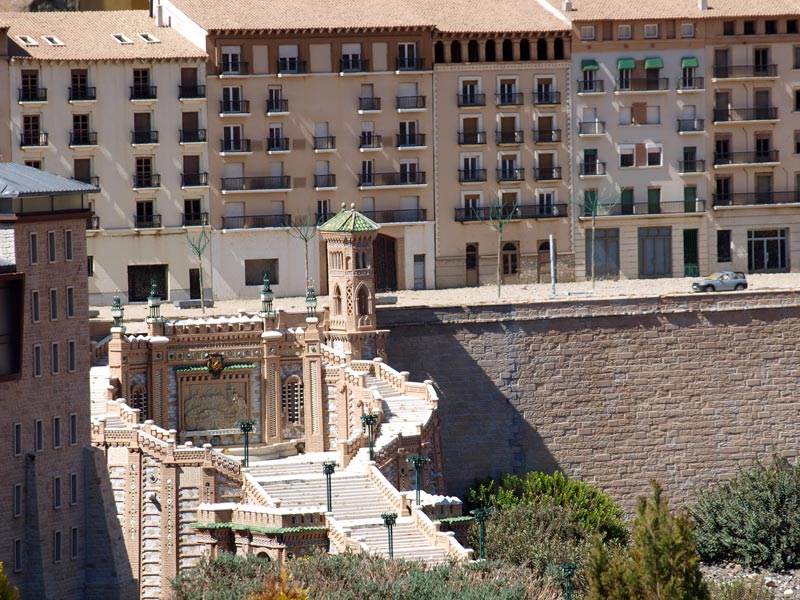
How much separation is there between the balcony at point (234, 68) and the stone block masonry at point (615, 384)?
15.9 meters

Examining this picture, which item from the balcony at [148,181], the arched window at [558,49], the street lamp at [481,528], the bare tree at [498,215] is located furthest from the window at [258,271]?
the street lamp at [481,528]

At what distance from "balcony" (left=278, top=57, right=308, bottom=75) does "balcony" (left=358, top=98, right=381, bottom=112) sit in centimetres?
309

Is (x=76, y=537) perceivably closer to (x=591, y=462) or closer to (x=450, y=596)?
(x=450, y=596)

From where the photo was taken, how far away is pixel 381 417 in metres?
96.3

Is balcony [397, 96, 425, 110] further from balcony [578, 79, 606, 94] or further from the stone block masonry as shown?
the stone block masonry

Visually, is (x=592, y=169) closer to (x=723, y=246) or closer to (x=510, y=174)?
(x=510, y=174)

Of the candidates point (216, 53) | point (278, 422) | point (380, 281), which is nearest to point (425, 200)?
point (380, 281)

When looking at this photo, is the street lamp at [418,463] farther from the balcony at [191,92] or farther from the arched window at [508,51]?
the arched window at [508,51]

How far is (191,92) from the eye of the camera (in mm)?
114312

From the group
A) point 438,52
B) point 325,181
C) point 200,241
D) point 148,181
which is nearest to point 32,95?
point 148,181

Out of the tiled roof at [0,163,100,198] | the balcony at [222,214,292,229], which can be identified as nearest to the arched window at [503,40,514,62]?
the balcony at [222,214,292,229]

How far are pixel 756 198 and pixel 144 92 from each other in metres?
29.2

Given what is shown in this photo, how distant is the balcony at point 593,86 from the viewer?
4692 inches

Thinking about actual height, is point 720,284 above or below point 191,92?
below
